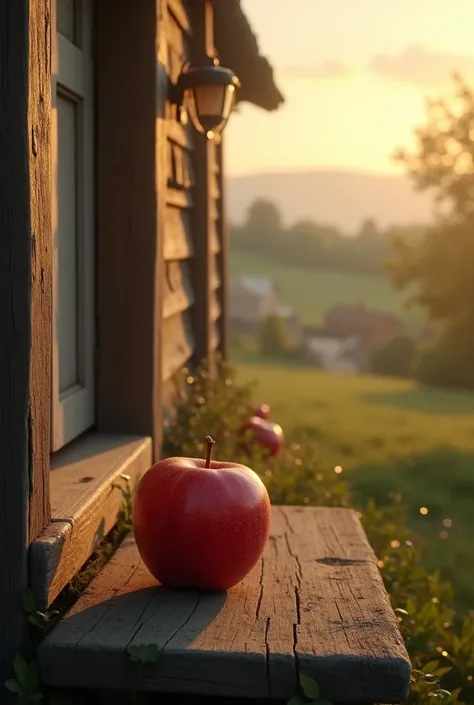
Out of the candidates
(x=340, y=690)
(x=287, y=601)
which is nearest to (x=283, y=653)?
(x=340, y=690)

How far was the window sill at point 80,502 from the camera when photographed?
2314 millimetres

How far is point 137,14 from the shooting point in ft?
11.9

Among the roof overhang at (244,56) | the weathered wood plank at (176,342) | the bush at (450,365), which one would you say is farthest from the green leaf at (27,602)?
the bush at (450,365)

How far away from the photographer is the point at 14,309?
2.21 metres

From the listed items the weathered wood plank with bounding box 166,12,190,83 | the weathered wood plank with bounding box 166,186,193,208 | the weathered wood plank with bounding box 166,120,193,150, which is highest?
the weathered wood plank with bounding box 166,12,190,83

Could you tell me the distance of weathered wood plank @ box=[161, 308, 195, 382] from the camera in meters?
4.70

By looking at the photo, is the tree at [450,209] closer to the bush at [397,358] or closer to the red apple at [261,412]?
the red apple at [261,412]

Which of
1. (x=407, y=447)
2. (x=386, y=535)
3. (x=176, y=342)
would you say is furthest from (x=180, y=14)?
(x=407, y=447)

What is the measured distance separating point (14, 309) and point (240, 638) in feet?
2.93

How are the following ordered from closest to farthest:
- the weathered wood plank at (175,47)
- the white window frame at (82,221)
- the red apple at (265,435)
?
the white window frame at (82,221), the weathered wood plank at (175,47), the red apple at (265,435)

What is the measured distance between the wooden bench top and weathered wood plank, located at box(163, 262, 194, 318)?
2010 millimetres

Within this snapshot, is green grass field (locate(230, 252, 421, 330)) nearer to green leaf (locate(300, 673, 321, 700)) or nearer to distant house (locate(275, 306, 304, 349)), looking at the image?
distant house (locate(275, 306, 304, 349))

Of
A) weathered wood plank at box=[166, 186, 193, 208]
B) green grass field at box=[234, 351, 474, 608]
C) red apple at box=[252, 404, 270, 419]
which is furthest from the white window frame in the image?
red apple at box=[252, 404, 270, 419]

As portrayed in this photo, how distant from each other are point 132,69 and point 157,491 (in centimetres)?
176
